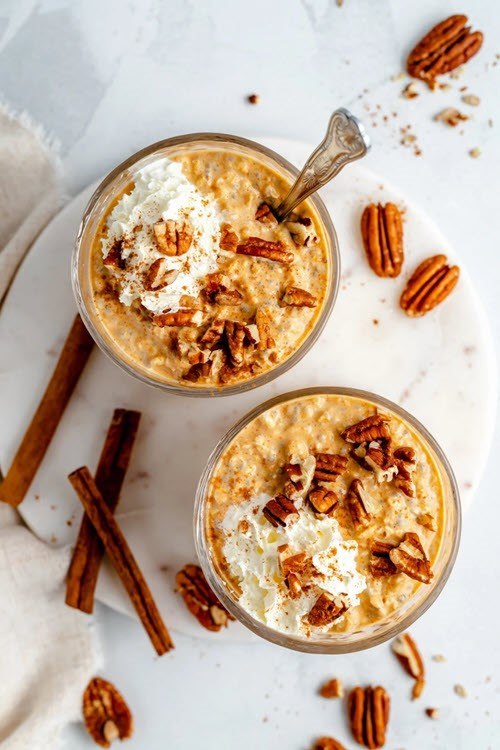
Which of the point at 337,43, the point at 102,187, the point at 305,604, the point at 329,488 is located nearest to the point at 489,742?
the point at 305,604

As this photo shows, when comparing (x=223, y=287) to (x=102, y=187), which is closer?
(x=223, y=287)

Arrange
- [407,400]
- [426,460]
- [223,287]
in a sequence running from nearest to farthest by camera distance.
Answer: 1. [223,287]
2. [426,460]
3. [407,400]

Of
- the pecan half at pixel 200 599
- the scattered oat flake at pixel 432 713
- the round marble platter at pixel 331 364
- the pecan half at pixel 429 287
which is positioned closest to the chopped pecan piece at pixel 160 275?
the round marble platter at pixel 331 364

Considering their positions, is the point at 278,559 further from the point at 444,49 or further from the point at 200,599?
the point at 444,49

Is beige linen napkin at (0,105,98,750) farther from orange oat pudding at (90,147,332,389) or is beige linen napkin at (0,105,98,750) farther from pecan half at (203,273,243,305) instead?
pecan half at (203,273,243,305)

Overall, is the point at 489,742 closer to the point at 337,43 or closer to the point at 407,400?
the point at 407,400

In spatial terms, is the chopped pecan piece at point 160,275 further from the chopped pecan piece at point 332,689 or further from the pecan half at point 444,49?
the chopped pecan piece at point 332,689

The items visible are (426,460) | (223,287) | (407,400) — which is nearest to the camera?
(223,287)
